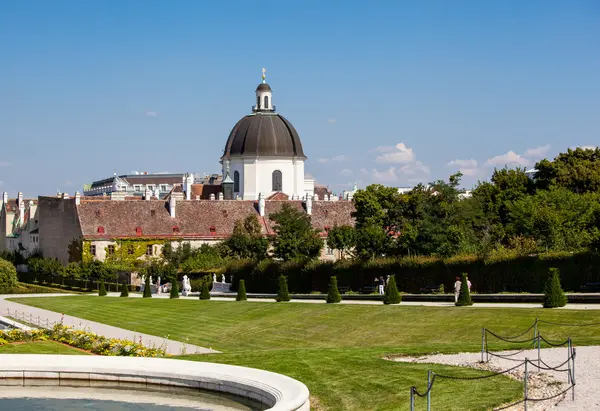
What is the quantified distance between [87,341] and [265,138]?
301 ft

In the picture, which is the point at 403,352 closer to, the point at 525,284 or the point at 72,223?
the point at 525,284

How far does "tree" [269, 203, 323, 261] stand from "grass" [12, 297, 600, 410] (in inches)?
642

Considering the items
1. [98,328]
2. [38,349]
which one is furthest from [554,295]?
[98,328]

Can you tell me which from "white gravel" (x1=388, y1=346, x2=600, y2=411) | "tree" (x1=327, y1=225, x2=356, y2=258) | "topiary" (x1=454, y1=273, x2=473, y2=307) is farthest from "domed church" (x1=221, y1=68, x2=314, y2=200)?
"white gravel" (x1=388, y1=346, x2=600, y2=411)

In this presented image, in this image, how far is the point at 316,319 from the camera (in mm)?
40656

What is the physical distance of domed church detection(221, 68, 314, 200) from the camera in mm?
120938

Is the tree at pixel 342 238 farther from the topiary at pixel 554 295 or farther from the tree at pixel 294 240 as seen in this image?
the topiary at pixel 554 295

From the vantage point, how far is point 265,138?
398 feet

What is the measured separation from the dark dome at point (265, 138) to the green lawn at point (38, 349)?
90.8 meters

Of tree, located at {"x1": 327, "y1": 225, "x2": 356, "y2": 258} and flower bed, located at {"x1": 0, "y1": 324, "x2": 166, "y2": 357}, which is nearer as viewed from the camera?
flower bed, located at {"x1": 0, "y1": 324, "x2": 166, "y2": 357}

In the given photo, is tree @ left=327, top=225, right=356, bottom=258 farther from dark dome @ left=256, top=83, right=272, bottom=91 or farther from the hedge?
dark dome @ left=256, top=83, right=272, bottom=91

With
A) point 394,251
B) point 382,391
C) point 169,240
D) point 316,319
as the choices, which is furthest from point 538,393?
point 169,240

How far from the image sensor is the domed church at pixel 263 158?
12094 cm

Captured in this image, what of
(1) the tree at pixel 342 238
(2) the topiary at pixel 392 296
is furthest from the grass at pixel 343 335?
(1) the tree at pixel 342 238
